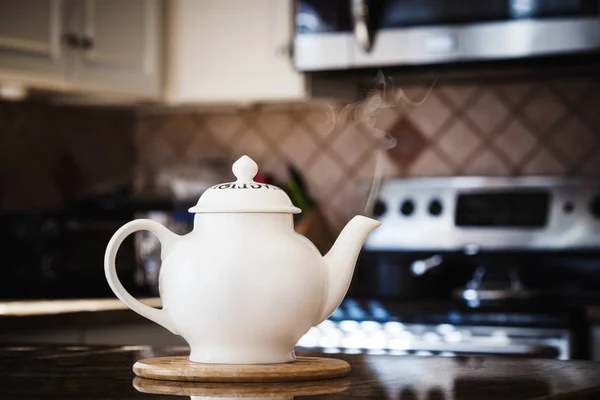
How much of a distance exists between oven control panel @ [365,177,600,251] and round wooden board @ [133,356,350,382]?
183 centimetres

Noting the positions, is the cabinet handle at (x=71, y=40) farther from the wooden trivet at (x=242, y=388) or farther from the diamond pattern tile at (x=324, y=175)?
the wooden trivet at (x=242, y=388)

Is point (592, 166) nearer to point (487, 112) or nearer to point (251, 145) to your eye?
point (487, 112)

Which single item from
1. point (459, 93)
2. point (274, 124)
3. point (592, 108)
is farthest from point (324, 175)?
point (592, 108)

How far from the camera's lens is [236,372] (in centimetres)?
95

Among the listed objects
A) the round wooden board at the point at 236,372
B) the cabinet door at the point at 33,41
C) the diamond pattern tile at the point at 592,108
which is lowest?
the round wooden board at the point at 236,372

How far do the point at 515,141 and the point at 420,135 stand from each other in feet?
0.90

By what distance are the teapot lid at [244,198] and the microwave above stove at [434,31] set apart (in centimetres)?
164

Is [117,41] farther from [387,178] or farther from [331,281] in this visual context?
[331,281]

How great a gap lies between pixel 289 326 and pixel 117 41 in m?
2.12

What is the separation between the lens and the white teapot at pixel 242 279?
3.17 ft

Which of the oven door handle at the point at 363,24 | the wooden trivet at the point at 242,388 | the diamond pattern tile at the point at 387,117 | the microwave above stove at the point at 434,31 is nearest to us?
the wooden trivet at the point at 242,388

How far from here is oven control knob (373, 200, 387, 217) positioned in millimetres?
2941

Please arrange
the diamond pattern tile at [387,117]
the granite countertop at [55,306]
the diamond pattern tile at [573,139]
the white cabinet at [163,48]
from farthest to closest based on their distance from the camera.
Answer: the diamond pattern tile at [387,117], the diamond pattern tile at [573,139], the white cabinet at [163,48], the granite countertop at [55,306]

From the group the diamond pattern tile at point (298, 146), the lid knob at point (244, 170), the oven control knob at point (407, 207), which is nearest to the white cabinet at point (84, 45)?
the diamond pattern tile at point (298, 146)
